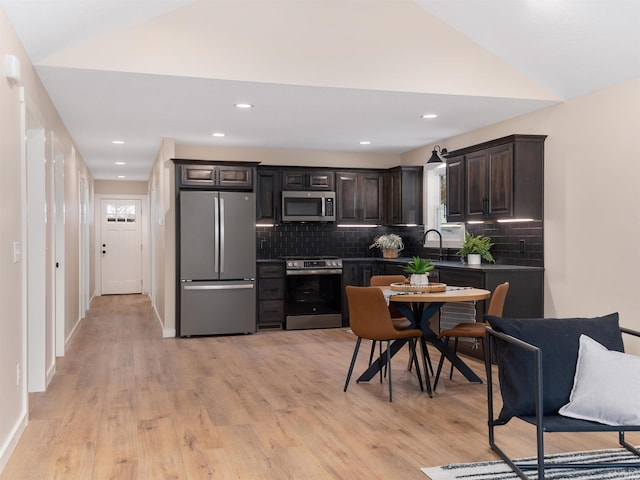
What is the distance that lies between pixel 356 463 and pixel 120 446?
4.41 ft

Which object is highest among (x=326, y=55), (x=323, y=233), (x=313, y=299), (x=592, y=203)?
(x=326, y=55)

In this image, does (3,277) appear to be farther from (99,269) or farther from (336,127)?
(99,269)

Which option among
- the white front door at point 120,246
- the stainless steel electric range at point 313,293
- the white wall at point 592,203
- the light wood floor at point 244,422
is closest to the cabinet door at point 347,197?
Result: the stainless steel electric range at point 313,293

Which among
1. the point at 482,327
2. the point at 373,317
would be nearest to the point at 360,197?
the point at 482,327

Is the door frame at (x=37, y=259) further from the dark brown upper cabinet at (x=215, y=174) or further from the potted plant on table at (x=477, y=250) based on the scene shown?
the potted plant on table at (x=477, y=250)

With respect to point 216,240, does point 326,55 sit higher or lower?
higher

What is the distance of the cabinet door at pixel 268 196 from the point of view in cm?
790

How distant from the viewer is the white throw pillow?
2.71 metres

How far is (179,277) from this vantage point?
280 inches

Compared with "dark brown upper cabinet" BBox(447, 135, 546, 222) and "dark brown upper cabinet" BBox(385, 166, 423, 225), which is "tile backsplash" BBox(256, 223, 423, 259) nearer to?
"dark brown upper cabinet" BBox(385, 166, 423, 225)

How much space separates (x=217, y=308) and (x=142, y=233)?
19.5ft

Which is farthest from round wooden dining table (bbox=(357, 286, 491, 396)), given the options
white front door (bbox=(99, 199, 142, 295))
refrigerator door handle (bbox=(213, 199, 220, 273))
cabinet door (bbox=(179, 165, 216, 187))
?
white front door (bbox=(99, 199, 142, 295))

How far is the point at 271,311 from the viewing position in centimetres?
764

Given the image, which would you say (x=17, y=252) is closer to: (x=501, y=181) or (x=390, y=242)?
(x=501, y=181)
